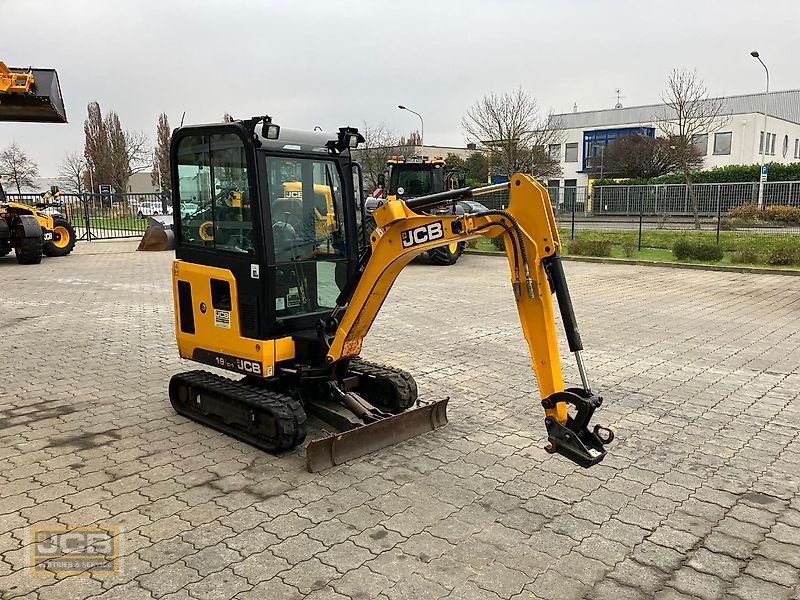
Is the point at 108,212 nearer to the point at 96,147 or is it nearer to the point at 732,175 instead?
the point at 96,147

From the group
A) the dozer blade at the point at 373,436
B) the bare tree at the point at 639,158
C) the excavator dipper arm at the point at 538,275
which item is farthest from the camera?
the bare tree at the point at 639,158

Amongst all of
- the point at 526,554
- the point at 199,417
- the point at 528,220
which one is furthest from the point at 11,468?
the point at 528,220

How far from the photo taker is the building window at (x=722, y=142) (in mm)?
48875

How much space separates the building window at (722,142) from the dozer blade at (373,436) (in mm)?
51023

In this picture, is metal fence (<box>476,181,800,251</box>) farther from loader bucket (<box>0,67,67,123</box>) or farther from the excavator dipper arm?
the excavator dipper arm

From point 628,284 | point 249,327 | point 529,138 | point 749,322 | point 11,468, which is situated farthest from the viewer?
point 529,138

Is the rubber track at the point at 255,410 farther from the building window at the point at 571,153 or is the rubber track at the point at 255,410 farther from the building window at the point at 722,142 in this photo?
the building window at the point at 571,153

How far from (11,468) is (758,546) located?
5021mm

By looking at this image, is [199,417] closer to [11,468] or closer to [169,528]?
[11,468]

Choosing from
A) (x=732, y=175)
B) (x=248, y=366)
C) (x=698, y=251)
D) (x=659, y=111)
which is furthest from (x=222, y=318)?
(x=659, y=111)

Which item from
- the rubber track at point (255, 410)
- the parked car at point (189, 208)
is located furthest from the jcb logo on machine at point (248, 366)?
the parked car at point (189, 208)

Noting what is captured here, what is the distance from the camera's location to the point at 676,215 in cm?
2370

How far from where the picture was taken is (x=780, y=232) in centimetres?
1902

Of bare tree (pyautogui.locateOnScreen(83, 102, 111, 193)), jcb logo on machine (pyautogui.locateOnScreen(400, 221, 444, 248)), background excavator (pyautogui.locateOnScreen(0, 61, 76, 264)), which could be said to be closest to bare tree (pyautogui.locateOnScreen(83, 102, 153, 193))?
bare tree (pyautogui.locateOnScreen(83, 102, 111, 193))
